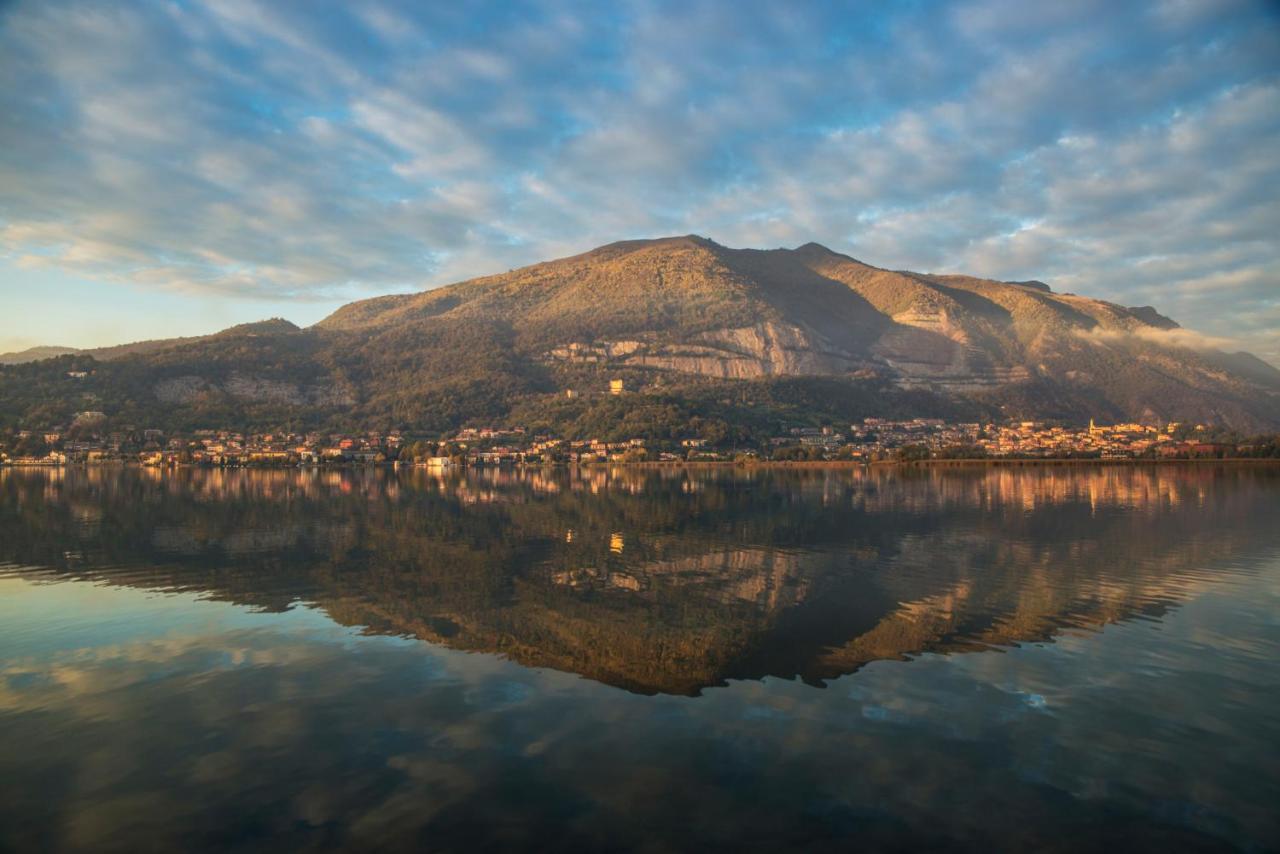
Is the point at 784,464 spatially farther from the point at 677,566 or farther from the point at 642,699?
the point at 642,699

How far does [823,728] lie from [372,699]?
7.06 m

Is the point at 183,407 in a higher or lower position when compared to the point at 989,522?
higher

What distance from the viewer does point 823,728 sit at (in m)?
11.0

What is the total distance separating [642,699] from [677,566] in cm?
1356

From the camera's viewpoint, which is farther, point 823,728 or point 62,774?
point 823,728

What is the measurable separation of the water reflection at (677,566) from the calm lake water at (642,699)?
0.59ft

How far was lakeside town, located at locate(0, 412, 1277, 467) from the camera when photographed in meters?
134

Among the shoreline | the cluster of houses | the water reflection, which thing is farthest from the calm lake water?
the cluster of houses

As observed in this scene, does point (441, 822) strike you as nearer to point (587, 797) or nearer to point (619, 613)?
point (587, 797)

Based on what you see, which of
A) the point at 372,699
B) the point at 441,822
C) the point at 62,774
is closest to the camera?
the point at 441,822

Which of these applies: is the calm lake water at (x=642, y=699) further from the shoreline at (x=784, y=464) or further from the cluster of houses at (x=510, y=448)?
the cluster of houses at (x=510, y=448)

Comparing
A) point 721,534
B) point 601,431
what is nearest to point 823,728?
point 721,534

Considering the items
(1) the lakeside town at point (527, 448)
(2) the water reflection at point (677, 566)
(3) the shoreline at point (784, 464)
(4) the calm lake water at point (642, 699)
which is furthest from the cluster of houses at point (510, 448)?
(4) the calm lake water at point (642, 699)

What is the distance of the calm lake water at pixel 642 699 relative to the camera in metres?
8.55
